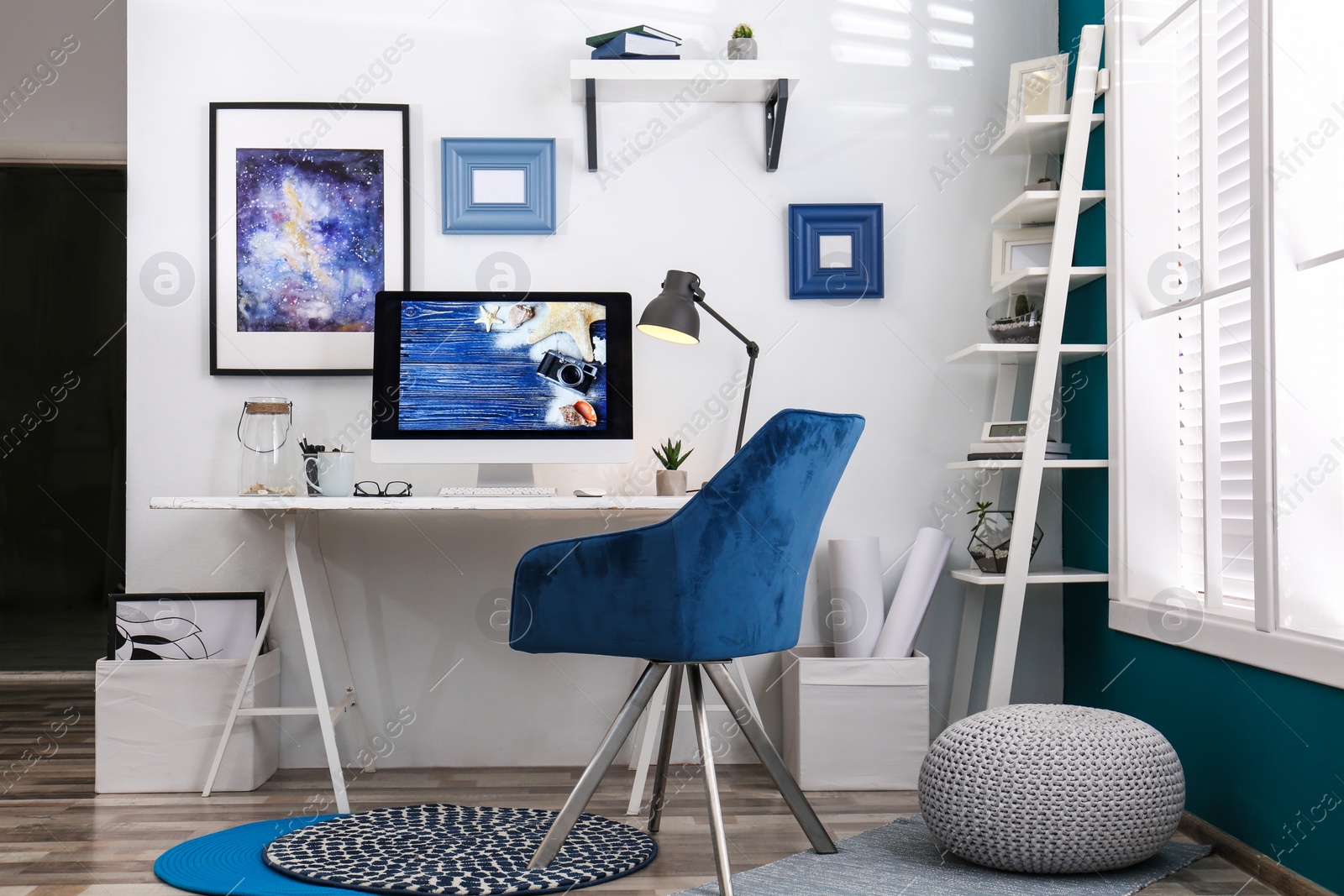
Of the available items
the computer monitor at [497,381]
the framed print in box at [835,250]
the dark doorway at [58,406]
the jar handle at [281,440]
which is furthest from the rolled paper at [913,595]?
the dark doorway at [58,406]

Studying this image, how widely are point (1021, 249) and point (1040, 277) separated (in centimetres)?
18

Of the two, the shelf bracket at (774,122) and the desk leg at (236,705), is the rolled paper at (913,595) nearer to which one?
the shelf bracket at (774,122)

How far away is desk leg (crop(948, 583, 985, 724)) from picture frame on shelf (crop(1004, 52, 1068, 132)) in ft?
4.01

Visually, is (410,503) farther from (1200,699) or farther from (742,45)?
(1200,699)

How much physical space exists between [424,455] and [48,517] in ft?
7.96

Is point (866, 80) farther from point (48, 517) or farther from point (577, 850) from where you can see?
point (48, 517)

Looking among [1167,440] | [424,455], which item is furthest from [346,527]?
A: [1167,440]

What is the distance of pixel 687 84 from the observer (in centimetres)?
271

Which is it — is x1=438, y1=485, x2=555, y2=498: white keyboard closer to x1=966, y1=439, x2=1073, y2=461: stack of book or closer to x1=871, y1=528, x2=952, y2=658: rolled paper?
x1=871, y1=528, x2=952, y2=658: rolled paper

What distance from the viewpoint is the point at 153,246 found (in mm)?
2688

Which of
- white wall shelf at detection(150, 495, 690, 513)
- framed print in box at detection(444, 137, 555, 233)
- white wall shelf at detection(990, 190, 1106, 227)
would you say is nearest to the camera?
white wall shelf at detection(150, 495, 690, 513)

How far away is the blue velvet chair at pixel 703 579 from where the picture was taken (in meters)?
1.63

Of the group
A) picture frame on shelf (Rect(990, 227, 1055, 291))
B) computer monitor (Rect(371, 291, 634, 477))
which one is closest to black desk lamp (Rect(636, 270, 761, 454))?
computer monitor (Rect(371, 291, 634, 477))

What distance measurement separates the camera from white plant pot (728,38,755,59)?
265cm
